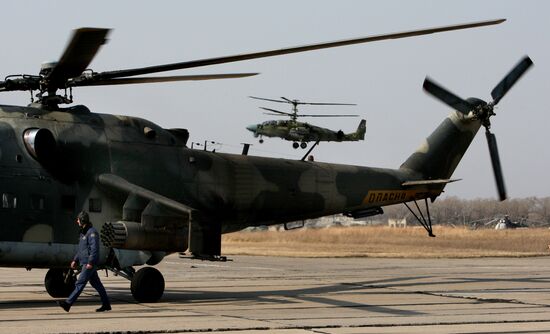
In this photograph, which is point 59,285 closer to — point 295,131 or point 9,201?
Answer: point 9,201

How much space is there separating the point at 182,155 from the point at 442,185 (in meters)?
7.29

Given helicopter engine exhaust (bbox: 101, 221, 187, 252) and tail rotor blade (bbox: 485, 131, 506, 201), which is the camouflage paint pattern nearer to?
helicopter engine exhaust (bbox: 101, 221, 187, 252)

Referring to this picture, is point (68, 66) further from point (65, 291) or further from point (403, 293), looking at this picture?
point (403, 293)

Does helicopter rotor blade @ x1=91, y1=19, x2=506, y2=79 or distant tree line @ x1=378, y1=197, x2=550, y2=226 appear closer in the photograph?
helicopter rotor blade @ x1=91, y1=19, x2=506, y2=79

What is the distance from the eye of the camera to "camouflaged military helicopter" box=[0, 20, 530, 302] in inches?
575

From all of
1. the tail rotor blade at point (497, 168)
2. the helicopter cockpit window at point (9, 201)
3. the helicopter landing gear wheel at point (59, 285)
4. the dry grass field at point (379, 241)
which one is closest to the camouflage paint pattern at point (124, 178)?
the helicopter cockpit window at point (9, 201)

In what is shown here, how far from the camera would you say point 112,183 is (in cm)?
1538

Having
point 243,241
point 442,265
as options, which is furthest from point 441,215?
point 442,265

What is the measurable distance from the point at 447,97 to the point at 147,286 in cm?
881

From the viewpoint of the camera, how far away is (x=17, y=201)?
48.6 feet

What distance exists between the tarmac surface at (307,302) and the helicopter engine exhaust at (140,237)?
990 millimetres

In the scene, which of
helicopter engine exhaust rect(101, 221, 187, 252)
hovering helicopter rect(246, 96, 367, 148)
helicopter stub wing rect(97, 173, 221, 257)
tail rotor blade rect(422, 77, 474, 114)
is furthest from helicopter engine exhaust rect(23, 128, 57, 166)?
hovering helicopter rect(246, 96, 367, 148)

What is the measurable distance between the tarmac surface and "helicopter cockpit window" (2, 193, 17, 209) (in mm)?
1663

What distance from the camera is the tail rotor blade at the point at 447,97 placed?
20.1 meters
